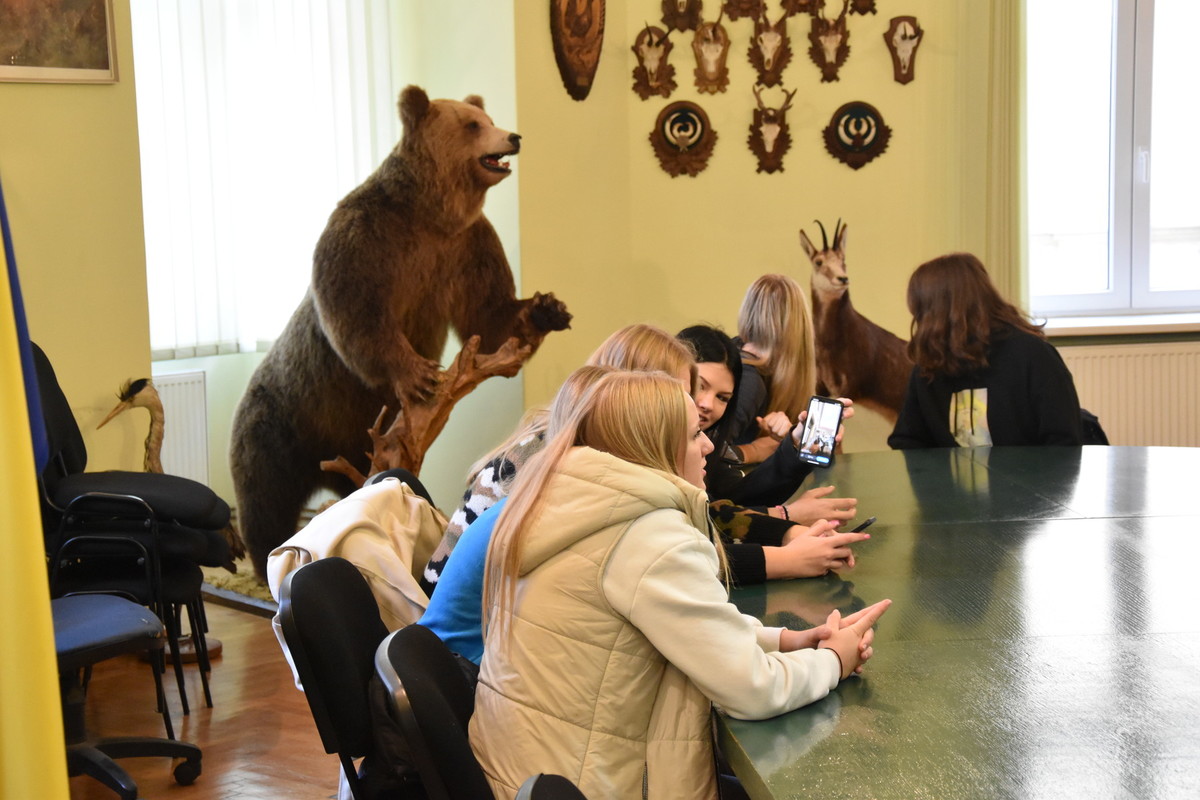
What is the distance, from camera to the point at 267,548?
4160 millimetres

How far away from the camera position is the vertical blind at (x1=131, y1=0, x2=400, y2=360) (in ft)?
14.5

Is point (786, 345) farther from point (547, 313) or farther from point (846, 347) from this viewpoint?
point (846, 347)

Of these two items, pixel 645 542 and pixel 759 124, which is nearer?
pixel 645 542

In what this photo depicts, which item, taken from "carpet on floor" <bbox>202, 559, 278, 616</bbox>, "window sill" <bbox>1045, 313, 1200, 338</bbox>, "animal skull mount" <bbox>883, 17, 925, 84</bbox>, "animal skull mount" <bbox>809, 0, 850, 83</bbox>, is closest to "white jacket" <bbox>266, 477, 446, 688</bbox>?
"carpet on floor" <bbox>202, 559, 278, 616</bbox>

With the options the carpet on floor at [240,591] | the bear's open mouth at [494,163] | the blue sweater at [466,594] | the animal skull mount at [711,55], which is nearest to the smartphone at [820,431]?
the blue sweater at [466,594]

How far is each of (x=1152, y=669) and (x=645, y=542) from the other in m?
0.66

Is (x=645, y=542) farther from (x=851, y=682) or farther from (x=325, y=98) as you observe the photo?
(x=325, y=98)

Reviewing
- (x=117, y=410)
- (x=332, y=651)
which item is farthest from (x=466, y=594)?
(x=117, y=410)

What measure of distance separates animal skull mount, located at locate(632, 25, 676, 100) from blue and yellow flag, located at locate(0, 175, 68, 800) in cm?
417

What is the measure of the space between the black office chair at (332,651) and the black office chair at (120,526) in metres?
1.51

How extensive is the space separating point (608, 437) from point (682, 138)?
379cm

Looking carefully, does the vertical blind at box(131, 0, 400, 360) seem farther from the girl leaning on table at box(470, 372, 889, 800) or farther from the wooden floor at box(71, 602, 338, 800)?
the girl leaning on table at box(470, 372, 889, 800)

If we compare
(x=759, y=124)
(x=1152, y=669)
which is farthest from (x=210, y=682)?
(x=759, y=124)

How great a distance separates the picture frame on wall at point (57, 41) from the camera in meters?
3.24
